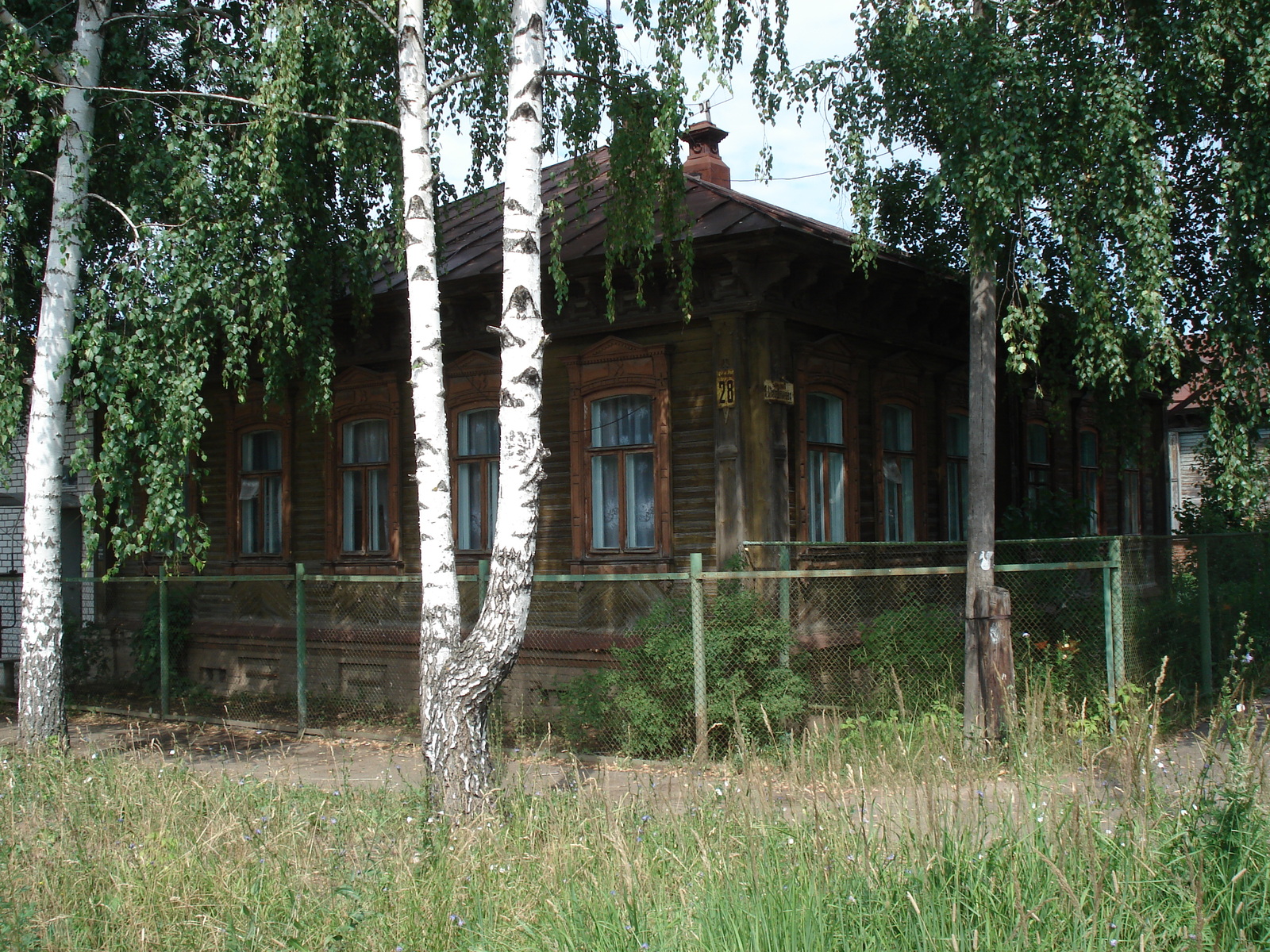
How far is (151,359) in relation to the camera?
28.9 ft

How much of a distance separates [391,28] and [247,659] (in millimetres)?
9181

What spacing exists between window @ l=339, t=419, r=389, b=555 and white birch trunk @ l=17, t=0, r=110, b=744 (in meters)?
4.65

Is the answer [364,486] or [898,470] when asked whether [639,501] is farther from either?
[364,486]

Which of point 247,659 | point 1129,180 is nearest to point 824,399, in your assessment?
point 1129,180

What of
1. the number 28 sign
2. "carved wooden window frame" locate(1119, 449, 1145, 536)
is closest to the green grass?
the number 28 sign

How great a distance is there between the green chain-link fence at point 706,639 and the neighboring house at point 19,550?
517 mm

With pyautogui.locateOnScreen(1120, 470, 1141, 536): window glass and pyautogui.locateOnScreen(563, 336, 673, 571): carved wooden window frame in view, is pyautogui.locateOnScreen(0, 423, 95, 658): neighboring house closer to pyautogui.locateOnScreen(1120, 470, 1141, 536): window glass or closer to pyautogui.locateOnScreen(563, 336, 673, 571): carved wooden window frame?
pyautogui.locateOnScreen(563, 336, 673, 571): carved wooden window frame

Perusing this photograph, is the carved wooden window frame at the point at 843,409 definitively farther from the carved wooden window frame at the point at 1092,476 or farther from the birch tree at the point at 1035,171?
the carved wooden window frame at the point at 1092,476

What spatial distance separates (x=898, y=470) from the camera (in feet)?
42.5

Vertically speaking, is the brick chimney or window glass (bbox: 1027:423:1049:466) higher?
the brick chimney

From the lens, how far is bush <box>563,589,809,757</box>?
29.7ft

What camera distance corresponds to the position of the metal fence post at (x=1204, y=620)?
1057cm

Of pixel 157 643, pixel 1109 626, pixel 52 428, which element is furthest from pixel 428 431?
pixel 157 643

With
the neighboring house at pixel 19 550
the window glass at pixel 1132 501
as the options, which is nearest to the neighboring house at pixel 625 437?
the neighboring house at pixel 19 550
